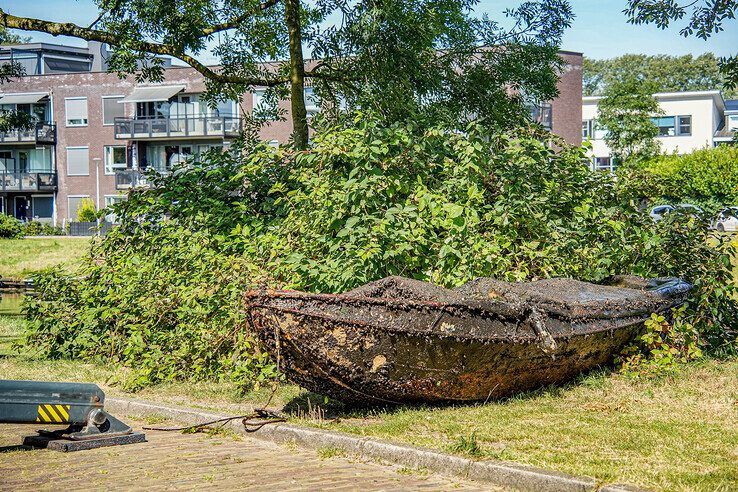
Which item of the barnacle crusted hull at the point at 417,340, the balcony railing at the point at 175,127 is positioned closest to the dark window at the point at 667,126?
the balcony railing at the point at 175,127

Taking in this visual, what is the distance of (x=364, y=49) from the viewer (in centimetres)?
1402

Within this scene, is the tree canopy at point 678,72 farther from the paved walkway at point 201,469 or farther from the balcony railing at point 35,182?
the paved walkway at point 201,469

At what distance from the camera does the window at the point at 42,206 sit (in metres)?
66.5

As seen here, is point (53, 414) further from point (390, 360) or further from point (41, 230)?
point (41, 230)

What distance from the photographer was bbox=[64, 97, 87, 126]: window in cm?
6444

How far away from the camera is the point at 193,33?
14562mm

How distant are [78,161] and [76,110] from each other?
145 inches

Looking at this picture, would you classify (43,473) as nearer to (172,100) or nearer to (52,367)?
(52,367)

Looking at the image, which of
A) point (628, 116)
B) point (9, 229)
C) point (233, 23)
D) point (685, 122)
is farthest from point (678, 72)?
point (233, 23)

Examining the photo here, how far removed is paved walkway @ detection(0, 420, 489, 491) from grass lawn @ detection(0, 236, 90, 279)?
2774 cm

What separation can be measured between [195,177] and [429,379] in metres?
6.19

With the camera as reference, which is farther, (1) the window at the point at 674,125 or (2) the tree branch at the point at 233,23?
→ (1) the window at the point at 674,125

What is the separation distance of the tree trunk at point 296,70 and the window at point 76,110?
53.5 m

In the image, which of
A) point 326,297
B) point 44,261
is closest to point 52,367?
point 326,297
